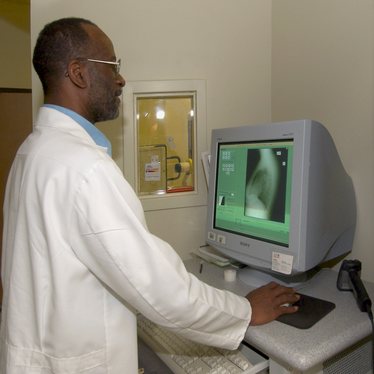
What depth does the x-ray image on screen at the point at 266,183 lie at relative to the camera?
3.62 ft

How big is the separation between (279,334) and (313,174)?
463mm

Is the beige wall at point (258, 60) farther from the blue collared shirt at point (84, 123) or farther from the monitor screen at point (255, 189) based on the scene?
the blue collared shirt at point (84, 123)

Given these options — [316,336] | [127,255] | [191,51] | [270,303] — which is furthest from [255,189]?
[191,51]

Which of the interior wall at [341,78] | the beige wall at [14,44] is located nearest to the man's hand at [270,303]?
the interior wall at [341,78]

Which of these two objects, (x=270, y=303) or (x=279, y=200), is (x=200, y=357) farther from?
(x=279, y=200)

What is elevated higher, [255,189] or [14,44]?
[14,44]

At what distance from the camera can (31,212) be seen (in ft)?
2.59

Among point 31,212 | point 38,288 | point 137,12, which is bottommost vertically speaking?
point 38,288

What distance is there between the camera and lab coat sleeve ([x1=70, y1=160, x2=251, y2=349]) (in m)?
0.73

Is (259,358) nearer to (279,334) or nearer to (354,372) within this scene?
(279,334)

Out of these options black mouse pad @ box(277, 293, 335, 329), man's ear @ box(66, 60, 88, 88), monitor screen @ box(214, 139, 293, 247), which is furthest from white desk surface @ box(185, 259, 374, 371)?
man's ear @ box(66, 60, 88, 88)

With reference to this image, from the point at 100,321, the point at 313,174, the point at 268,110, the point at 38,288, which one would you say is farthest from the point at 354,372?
the point at 268,110

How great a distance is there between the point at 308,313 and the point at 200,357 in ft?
1.11

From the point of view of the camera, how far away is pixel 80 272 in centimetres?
78
